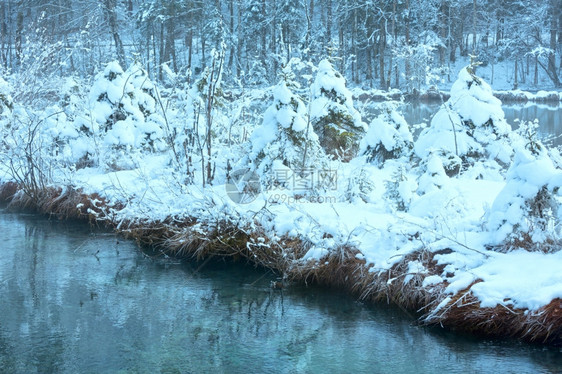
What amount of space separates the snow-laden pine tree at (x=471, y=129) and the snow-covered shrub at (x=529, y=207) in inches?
140

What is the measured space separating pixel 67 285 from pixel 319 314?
3.19m

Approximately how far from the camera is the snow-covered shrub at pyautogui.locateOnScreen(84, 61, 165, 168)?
44.1ft

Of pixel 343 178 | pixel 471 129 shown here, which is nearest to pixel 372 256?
pixel 343 178

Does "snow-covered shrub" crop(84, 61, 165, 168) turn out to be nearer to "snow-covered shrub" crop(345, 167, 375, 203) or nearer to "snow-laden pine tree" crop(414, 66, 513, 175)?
"snow-covered shrub" crop(345, 167, 375, 203)

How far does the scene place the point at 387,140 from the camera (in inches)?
469

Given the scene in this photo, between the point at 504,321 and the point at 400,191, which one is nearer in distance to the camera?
the point at 504,321

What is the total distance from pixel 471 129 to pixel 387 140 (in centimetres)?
158

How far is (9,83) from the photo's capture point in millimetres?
15391

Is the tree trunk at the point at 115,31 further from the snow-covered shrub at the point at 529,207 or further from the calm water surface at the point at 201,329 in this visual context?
the snow-covered shrub at the point at 529,207

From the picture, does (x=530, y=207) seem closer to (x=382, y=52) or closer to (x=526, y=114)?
(x=526, y=114)

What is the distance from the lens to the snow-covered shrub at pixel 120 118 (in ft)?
44.1

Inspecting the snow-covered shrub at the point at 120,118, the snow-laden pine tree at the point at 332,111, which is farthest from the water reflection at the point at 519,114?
the snow-covered shrub at the point at 120,118

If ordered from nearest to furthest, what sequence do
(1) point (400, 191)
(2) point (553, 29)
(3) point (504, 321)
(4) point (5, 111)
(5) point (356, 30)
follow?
(3) point (504, 321) < (1) point (400, 191) < (4) point (5, 111) < (5) point (356, 30) < (2) point (553, 29)

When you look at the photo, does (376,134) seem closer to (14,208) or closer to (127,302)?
(127,302)
